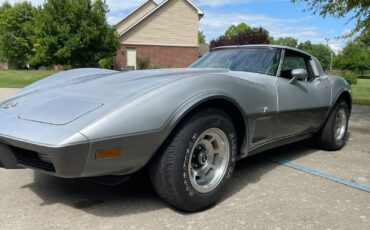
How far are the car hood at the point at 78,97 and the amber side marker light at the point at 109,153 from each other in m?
0.28

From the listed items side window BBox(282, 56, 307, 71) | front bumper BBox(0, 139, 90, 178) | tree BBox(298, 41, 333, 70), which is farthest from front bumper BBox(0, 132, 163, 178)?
tree BBox(298, 41, 333, 70)

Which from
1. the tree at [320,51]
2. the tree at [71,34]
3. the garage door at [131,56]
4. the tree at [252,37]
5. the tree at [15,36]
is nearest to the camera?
the tree at [71,34]

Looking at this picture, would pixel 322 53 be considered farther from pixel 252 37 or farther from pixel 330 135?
pixel 330 135

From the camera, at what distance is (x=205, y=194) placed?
114 inches

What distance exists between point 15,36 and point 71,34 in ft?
134

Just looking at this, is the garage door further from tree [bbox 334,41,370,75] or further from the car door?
tree [bbox 334,41,370,75]

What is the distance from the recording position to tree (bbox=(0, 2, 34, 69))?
54.9m

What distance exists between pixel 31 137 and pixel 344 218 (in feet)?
7.79

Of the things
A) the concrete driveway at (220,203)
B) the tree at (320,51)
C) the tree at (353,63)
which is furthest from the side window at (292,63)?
the tree at (320,51)

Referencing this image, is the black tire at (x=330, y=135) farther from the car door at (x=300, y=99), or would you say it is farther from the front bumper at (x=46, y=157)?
the front bumper at (x=46, y=157)

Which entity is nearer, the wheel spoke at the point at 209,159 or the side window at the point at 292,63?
the wheel spoke at the point at 209,159

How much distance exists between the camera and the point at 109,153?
2.42 meters

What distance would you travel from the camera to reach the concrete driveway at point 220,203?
2.68 metres

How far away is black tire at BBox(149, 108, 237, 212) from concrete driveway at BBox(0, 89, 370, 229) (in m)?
0.13
